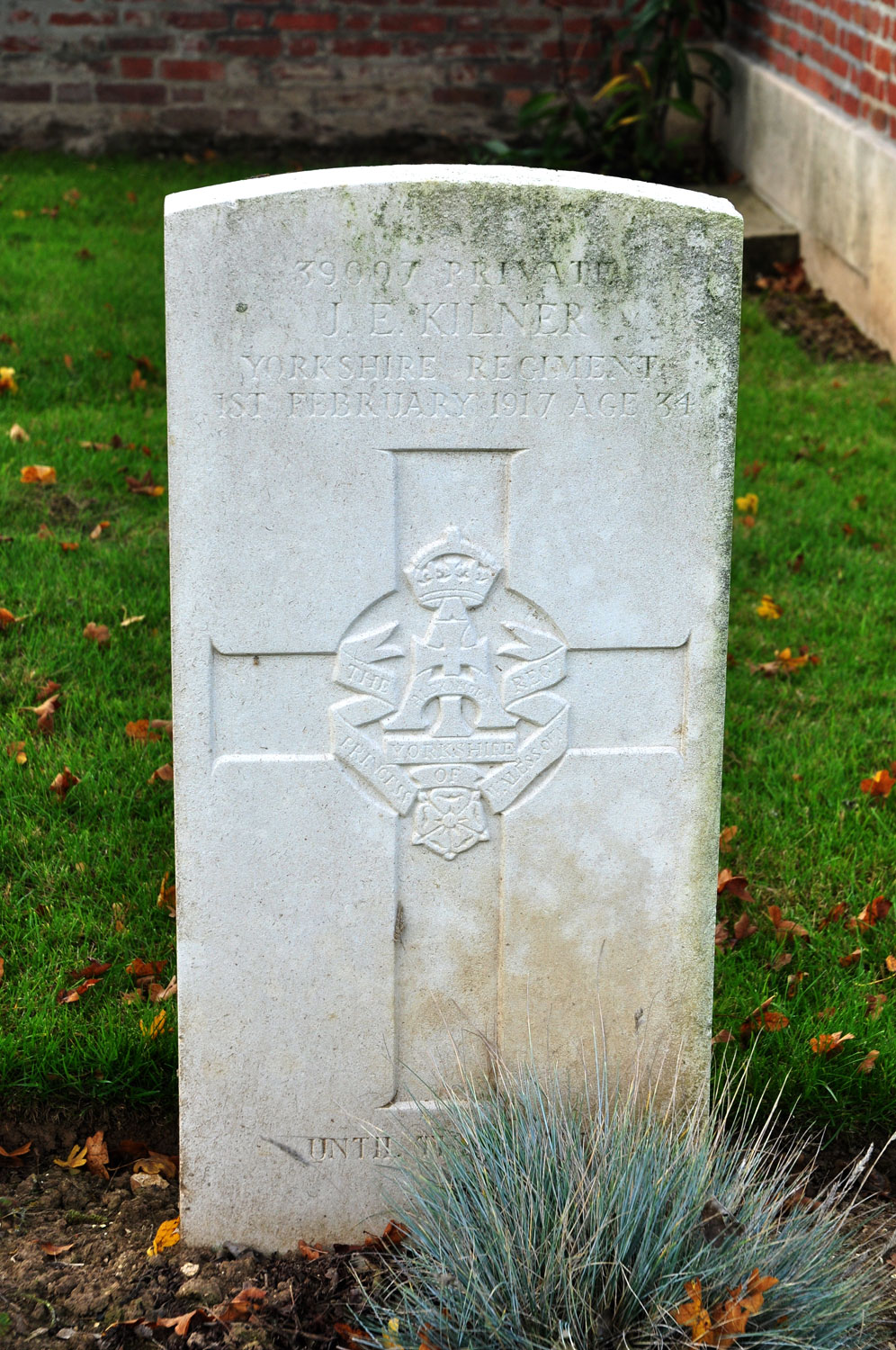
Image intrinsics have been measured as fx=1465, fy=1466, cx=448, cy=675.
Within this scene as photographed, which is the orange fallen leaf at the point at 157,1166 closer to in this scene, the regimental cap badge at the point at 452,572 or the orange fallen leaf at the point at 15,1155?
the orange fallen leaf at the point at 15,1155

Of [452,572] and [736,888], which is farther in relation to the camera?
[736,888]

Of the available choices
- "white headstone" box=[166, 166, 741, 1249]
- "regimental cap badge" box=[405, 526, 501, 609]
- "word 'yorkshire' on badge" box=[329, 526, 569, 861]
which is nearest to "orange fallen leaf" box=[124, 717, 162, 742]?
"white headstone" box=[166, 166, 741, 1249]

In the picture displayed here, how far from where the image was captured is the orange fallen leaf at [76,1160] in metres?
2.74

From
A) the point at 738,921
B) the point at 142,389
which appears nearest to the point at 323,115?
the point at 142,389

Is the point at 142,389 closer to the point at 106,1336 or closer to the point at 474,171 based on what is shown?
the point at 474,171

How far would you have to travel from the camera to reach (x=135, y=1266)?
250cm

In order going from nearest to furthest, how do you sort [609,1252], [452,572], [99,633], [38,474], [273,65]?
[609,1252]
[452,572]
[99,633]
[38,474]
[273,65]


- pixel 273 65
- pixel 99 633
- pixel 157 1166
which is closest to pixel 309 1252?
pixel 157 1166

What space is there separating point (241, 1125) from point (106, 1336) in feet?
1.28

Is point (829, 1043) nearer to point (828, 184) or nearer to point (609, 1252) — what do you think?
point (609, 1252)

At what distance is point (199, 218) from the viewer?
214 cm

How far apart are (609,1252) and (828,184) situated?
19.9 feet

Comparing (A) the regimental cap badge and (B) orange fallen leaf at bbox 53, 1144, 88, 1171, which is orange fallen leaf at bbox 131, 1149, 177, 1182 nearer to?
(B) orange fallen leaf at bbox 53, 1144, 88, 1171

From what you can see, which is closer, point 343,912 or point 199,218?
point 199,218
